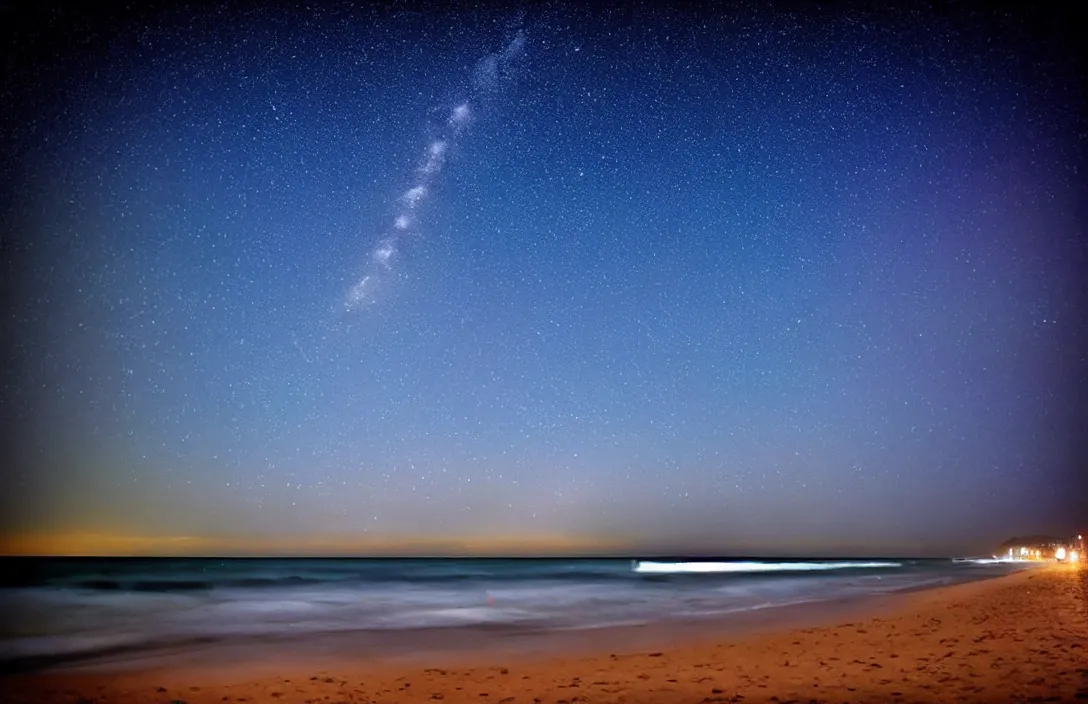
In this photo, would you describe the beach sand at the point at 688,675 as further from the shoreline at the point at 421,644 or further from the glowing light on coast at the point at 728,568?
the glowing light on coast at the point at 728,568

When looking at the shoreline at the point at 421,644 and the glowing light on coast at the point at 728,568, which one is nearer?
the shoreline at the point at 421,644

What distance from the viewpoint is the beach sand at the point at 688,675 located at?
832 cm

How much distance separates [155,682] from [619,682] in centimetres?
654

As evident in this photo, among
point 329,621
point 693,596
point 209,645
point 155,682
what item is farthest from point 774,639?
point 693,596

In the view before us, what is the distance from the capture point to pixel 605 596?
33.8 metres

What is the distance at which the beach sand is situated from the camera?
832cm

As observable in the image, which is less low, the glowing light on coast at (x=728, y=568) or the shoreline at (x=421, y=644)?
the shoreline at (x=421, y=644)

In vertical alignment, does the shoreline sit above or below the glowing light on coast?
above

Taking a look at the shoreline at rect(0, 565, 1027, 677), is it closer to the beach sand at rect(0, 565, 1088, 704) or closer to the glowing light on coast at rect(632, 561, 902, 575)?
the beach sand at rect(0, 565, 1088, 704)

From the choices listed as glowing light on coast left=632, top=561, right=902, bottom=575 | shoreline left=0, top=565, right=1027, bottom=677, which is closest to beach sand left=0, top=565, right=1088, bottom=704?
shoreline left=0, top=565, right=1027, bottom=677

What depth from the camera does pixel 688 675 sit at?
31.8ft

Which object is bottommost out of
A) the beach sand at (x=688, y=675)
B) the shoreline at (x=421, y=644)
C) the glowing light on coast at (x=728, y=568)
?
the glowing light on coast at (x=728, y=568)

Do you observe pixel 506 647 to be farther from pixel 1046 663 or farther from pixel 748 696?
pixel 1046 663

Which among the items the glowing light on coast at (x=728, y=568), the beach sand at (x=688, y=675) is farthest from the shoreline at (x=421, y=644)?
the glowing light on coast at (x=728, y=568)
